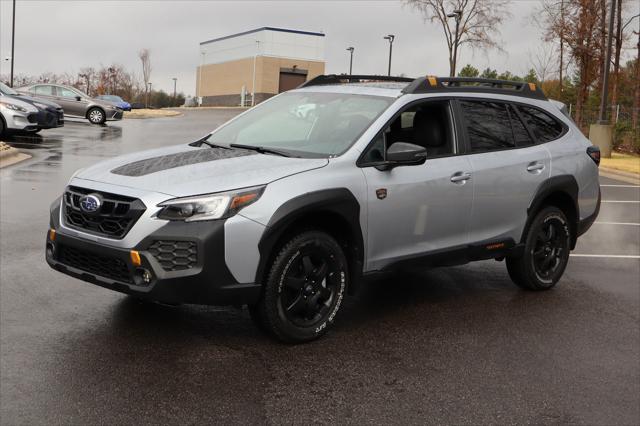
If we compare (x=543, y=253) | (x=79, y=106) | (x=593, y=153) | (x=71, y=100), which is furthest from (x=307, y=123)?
(x=71, y=100)

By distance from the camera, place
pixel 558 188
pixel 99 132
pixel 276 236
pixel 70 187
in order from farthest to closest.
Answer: pixel 99 132
pixel 558 188
pixel 70 187
pixel 276 236

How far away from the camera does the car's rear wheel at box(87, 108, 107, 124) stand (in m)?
32.2

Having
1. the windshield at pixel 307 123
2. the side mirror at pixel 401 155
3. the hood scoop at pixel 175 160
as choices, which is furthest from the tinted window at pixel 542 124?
the hood scoop at pixel 175 160

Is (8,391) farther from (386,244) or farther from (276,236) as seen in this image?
(386,244)

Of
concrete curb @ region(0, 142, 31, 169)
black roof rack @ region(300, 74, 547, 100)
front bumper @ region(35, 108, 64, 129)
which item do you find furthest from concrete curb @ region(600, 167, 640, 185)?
front bumper @ region(35, 108, 64, 129)

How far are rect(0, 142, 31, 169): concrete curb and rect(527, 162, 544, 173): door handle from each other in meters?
11.9

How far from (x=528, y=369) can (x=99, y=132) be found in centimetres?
2455

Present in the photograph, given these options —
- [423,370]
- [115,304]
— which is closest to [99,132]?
[115,304]

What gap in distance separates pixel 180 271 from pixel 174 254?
0.36ft

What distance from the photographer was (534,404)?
176 inches

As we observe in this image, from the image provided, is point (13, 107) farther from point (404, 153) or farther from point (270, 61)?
point (270, 61)

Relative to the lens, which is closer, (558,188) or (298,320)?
(298,320)

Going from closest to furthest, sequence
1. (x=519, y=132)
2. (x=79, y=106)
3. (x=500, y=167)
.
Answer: (x=500, y=167), (x=519, y=132), (x=79, y=106)

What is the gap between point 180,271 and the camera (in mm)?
4699
